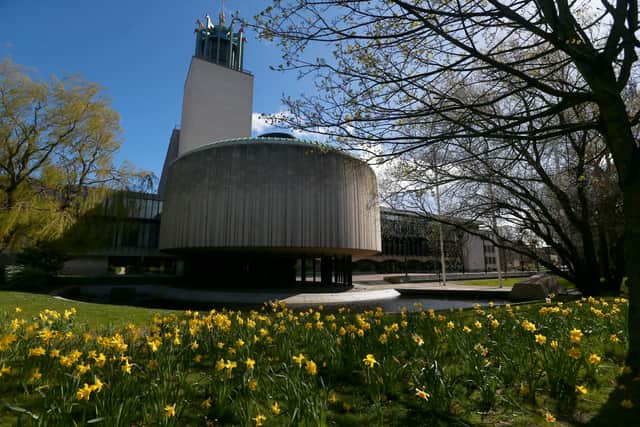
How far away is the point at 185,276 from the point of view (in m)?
34.1

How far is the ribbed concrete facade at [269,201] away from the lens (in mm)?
22078

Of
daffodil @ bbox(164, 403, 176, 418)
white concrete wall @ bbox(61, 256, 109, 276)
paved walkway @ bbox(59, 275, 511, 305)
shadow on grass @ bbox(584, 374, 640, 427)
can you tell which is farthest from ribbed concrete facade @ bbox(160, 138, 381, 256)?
white concrete wall @ bbox(61, 256, 109, 276)

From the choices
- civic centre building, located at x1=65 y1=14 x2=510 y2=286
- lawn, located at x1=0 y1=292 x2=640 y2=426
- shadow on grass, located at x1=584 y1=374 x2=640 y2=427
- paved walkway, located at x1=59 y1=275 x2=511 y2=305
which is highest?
civic centre building, located at x1=65 y1=14 x2=510 y2=286

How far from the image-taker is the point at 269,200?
2233cm

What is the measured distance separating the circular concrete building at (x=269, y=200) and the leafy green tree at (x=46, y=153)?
21.5ft

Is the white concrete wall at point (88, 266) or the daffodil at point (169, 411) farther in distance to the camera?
the white concrete wall at point (88, 266)

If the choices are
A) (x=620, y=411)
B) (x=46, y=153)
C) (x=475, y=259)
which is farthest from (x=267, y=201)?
(x=475, y=259)

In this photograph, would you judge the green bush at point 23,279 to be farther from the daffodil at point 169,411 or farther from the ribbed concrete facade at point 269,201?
the daffodil at point 169,411

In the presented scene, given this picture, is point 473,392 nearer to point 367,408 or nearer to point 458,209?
point 367,408

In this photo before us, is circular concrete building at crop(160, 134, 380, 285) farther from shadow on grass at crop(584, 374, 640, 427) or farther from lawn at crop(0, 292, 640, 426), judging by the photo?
shadow on grass at crop(584, 374, 640, 427)

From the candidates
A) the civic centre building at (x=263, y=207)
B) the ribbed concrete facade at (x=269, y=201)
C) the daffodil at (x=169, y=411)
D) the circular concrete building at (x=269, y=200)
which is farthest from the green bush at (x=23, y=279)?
the daffodil at (x=169, y=411)

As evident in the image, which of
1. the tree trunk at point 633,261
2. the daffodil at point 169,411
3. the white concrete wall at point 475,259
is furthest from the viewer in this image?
the white concrete wall at point 475,259

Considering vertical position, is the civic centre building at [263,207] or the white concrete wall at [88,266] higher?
the civic centre building at [263,207]

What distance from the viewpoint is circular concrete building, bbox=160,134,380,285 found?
22078 millimetres
